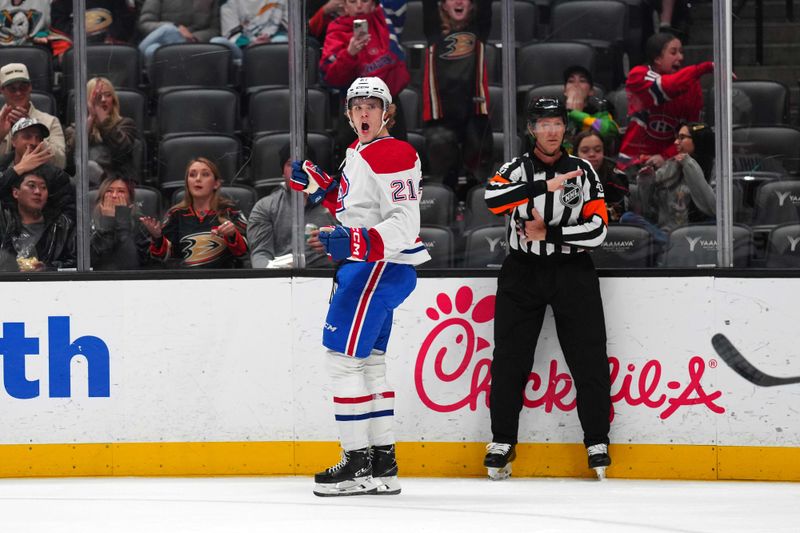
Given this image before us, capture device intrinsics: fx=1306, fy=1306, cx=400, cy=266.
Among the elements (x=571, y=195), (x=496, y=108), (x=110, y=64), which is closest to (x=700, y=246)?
(x=571, y=195)

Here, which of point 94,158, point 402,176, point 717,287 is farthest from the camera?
point 94,158

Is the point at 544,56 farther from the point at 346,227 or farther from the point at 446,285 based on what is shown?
the point at 346,227

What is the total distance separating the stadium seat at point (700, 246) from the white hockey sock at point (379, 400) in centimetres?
123

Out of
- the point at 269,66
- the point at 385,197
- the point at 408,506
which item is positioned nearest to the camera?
the point at 408,506

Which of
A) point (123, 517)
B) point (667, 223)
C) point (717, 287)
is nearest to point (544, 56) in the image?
point (667, 223)

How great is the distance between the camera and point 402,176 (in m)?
4.28

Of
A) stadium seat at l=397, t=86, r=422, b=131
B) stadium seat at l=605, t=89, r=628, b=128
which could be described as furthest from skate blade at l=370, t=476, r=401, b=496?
stadium seat at l=605, t=89, r=628, b=128

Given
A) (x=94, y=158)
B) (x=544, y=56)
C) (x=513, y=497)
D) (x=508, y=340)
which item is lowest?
(x=513, y=497)

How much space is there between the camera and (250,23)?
542 cm

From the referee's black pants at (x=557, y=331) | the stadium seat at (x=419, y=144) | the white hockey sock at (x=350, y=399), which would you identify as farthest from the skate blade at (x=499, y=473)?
the stadium seat at (x=419, y=144)

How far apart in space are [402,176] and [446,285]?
0.79m

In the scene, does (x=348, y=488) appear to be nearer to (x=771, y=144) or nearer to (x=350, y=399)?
(x=350, y=399)

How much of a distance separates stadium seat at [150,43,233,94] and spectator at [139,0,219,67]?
0.03 metres

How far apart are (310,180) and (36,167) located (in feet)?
4.33
